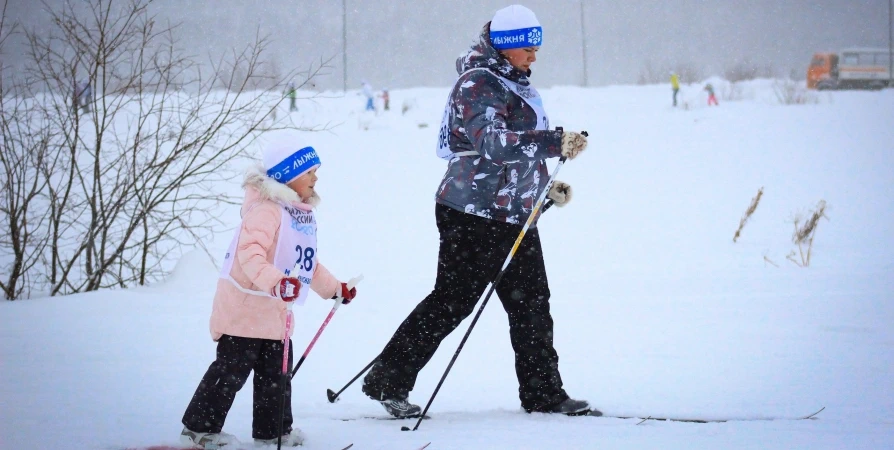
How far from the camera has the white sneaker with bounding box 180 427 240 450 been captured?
9.28 feet

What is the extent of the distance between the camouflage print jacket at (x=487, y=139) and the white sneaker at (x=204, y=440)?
1213 mm

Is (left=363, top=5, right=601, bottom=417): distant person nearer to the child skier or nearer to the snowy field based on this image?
the snowy field

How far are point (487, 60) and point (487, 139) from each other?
383 millimetres

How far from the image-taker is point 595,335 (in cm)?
505

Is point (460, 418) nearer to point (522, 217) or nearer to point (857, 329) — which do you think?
point (522, 217)

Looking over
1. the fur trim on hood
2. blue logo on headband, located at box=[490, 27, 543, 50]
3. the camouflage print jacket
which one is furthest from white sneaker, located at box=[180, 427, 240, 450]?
blue logo on headband, located at box=[490, 27, 543, 50]

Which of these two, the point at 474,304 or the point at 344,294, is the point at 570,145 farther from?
the point at 344,294

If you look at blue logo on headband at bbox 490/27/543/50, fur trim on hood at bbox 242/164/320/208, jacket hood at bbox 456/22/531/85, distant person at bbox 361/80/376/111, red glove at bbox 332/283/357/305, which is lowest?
red glove at bbox 332/283/357/305

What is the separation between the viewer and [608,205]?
12031mm

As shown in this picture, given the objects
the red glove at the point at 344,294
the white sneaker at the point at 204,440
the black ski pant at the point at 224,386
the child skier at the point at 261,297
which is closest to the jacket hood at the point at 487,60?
the child skier at the point at 261,297

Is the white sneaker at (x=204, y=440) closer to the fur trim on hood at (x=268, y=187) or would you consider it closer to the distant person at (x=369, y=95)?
the fur trim on hood at (x=268, y=187)

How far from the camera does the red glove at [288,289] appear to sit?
8.63ft

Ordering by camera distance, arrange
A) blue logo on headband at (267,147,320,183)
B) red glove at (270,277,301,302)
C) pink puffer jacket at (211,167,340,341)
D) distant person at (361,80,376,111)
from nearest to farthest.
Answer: red glove at (270,277,301,302), pink puffer jacket at (211,167,340,341), blue logo on headband at (267,147,320,183), distant person at (361,80,376,111)

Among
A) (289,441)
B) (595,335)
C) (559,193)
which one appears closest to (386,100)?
(595,335)
